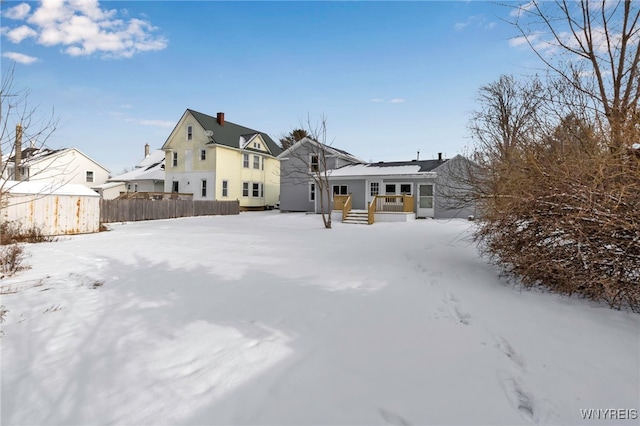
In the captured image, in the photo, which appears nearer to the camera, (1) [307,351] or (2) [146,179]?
(1) [307,351]

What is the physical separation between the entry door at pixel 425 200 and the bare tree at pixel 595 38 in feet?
43.7

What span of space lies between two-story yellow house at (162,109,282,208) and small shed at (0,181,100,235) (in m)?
13.4

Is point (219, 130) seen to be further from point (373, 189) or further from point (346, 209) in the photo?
point (346, 209)

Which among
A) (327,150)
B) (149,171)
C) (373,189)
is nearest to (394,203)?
(373,189)

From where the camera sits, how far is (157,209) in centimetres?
1980

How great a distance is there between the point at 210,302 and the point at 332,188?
1804cm

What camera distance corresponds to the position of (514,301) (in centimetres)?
413

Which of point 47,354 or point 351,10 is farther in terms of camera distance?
point 351,10

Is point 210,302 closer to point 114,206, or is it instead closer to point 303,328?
point 303,328

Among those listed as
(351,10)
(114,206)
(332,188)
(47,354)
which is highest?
(351,10)

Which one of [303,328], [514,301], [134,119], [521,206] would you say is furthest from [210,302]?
[134,119]

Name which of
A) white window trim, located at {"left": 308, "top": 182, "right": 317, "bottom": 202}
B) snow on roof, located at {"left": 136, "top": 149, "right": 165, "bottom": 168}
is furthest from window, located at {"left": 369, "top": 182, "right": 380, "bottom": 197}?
snow on roof, located at {"left": 136, "top": 149, "right": 165, "bottom": 168}

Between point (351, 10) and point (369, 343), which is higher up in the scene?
point (351, 10)

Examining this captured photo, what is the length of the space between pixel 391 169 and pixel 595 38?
48.3 ft
